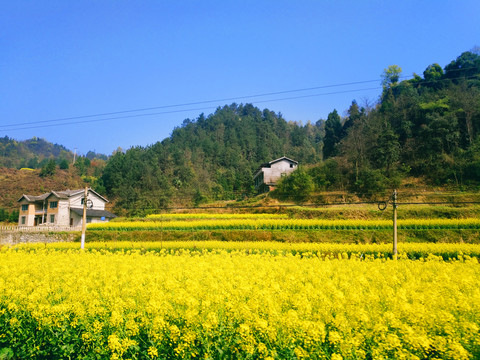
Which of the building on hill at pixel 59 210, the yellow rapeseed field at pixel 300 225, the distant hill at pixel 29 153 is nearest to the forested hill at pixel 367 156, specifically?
the building on hill at pixel 59 210

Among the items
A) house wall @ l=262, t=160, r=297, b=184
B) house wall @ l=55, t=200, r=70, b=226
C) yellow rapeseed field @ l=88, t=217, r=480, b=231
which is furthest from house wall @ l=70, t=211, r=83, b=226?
house wall @ l=262, t=160, r=297, b=184

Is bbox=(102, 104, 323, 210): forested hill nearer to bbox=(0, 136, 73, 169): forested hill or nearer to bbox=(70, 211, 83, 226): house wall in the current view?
bbox=(70, 211, 83, 226): house wall

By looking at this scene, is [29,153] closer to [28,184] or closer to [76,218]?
[28,184]

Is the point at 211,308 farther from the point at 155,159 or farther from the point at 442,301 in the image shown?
the point at 155,159

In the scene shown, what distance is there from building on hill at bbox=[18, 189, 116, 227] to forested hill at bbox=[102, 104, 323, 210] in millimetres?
4551

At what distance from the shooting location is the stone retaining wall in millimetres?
25547

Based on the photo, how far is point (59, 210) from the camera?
41219 millimetres

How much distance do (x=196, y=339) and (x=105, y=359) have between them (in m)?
1.39

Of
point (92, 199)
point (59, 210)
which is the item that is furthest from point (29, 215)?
point (92, 199)

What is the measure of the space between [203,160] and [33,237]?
135 feet

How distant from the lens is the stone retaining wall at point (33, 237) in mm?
25547

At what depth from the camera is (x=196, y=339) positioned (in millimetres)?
4215

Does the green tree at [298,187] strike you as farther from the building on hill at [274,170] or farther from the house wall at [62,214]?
the house wall at [62,214]

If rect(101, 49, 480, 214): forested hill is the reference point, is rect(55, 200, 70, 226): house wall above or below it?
below
